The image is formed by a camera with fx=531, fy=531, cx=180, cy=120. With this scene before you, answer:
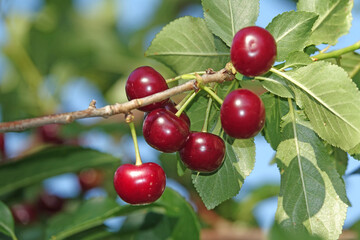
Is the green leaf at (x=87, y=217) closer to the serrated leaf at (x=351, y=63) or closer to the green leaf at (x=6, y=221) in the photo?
the green leaf at (x=6, y=221)

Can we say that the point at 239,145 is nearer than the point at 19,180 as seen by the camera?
Yes

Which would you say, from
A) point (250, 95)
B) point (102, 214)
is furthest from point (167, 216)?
point (250, 95)

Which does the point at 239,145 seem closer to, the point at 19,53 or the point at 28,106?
the point at 28,106

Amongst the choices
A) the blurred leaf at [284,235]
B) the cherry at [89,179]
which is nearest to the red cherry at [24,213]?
the cherry at [89,179]

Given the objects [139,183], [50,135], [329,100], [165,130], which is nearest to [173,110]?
[165,130]

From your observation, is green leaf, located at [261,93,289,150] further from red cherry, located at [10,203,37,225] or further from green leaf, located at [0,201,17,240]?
red cherry, located at [10,203,37,225]

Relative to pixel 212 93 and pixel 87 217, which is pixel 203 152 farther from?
pixel 87 217
